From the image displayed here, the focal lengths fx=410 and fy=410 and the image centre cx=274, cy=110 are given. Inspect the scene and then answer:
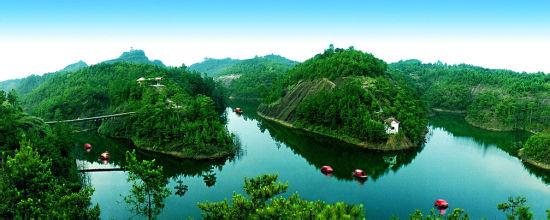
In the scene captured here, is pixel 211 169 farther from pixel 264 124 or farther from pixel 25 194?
pixel 264 124

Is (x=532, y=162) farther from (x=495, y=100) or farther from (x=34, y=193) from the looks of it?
(x=34, y=193)

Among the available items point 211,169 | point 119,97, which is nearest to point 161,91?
point 119,97

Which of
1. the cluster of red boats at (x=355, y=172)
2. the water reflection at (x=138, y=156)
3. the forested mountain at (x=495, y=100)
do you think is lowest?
the water reflection at (x=138, y=156)

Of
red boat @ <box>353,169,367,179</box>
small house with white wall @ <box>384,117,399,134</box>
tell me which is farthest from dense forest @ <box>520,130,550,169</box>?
red boat @ <box>353,169,367,179</box>

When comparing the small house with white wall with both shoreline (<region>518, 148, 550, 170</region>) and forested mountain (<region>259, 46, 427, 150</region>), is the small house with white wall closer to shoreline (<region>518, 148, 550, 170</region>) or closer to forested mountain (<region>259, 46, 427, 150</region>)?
forested mountain (<region>259, 46, 427, 150</region>)

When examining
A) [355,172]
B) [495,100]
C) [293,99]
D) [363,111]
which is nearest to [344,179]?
[355,172]

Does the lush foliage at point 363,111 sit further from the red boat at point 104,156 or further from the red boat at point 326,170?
the red boat at point 104,156

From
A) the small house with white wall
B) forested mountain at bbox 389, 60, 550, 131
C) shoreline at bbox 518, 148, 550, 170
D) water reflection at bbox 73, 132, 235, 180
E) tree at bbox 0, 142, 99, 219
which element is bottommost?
water reflection at bbox 73, 132, 235, 180

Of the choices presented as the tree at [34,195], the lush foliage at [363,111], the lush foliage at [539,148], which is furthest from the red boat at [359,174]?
the tree at [34,195]
